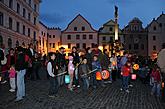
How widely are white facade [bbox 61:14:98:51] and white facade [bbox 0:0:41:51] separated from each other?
12.1m

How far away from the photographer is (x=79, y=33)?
66562 millimetres

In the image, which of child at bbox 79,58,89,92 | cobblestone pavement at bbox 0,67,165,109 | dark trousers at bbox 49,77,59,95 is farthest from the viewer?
child at bbox 79,58,89,92

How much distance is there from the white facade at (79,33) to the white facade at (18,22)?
39.8 feet

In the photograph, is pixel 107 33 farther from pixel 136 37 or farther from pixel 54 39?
pixel 54 39

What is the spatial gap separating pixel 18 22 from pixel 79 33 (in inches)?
989

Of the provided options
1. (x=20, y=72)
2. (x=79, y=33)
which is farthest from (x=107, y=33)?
(x=20, y=72)

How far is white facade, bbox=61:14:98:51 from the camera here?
65938 mm

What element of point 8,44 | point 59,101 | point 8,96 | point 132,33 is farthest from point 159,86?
point 132,33

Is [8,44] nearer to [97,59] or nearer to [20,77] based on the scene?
[97,59]

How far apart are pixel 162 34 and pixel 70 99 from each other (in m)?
59.2

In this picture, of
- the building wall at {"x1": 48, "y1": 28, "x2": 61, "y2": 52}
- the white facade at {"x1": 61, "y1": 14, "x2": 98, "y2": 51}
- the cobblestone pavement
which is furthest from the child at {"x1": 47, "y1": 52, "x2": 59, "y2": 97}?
the building wall at {"x1": 48, "y1": 28, "x2": 61, "y2": 52}

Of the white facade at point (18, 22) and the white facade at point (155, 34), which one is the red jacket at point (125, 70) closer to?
the white facade at point (18, 22)

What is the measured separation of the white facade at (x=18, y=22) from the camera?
36000 mm

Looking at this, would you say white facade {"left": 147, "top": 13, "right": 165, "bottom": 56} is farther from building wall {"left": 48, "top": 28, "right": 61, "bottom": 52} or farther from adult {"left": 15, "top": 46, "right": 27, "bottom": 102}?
adult {"left": 15, "top": 46, "right": 27, "bottom": 102}
